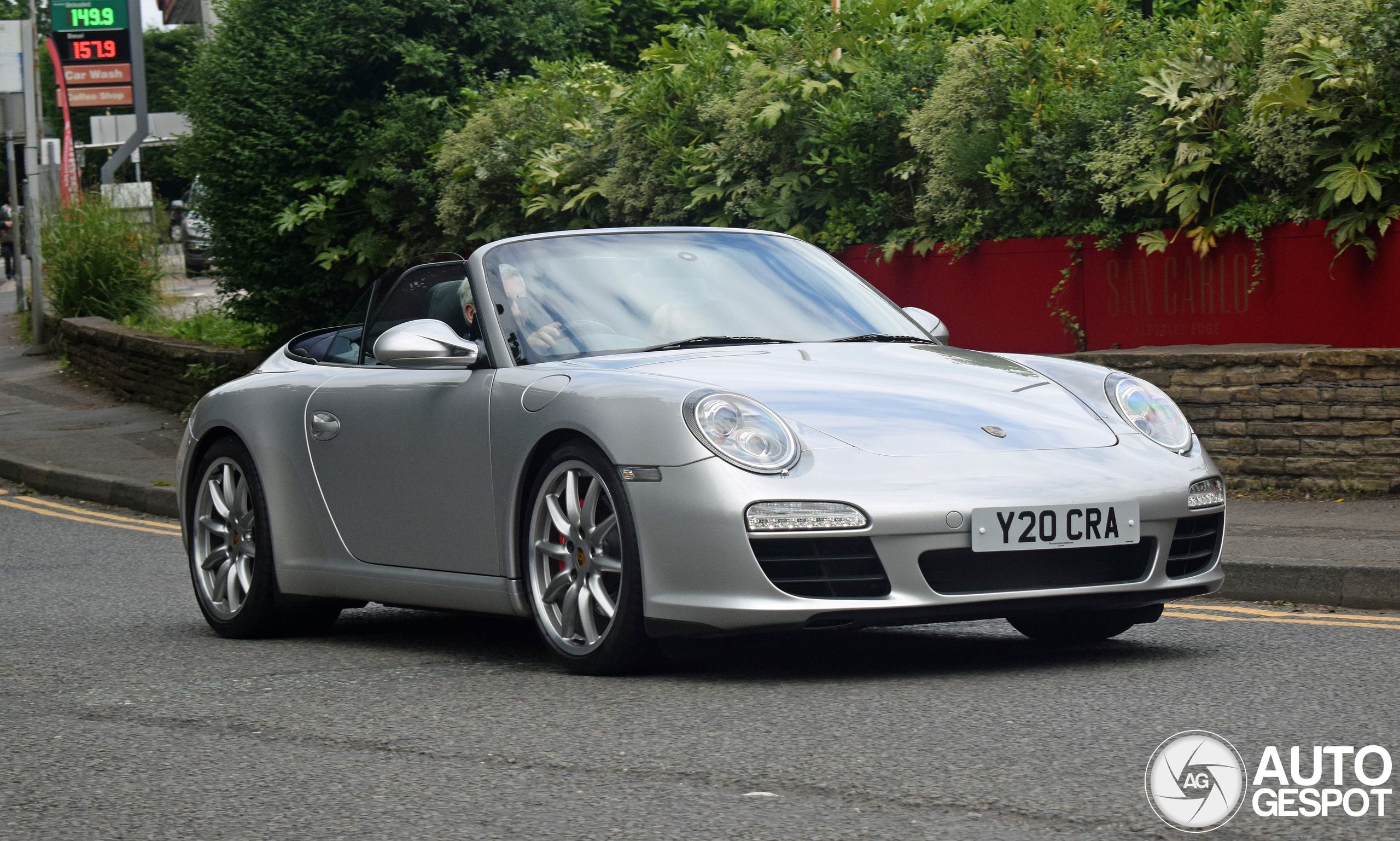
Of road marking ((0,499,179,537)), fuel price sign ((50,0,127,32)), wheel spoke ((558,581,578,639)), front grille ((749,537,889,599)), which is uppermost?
fuel price sign ((50,0,127,32))

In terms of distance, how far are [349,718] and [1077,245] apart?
7426 mm

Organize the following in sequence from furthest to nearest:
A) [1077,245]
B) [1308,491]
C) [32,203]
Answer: [32,203] → [1077,245] → [1308,491]

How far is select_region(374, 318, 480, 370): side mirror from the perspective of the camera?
5715 mm

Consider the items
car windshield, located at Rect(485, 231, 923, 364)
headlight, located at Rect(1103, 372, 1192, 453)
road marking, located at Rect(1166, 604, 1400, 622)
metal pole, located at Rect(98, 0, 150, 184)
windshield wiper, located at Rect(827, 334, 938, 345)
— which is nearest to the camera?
headlight, located at Rect(1103, 372, 1192, 453)

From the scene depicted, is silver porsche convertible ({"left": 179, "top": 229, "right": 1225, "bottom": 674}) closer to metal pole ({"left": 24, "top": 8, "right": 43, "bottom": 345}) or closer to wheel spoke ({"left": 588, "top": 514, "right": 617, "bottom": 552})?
wheel spoke ({"left": 588, "top": 514, "right": 617, "bottom": 552})

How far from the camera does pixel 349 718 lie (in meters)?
4.84

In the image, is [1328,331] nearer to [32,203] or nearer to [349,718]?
[349,718]

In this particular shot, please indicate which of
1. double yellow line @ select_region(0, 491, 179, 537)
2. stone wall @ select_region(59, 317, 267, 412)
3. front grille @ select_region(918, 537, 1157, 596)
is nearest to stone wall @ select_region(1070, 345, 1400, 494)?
front grille @ select_region(918, 537, 1157, 596)

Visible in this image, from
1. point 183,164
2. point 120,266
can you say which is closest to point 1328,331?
point 183,164

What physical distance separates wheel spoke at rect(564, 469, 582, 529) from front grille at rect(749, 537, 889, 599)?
66 cm

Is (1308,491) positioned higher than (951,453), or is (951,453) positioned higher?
(951,453)

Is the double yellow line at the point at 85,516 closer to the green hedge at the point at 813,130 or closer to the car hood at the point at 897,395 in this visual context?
the green hedge at the point at 813,130

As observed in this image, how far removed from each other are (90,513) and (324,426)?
6833 millimetres

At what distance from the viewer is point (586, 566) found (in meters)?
5.27
